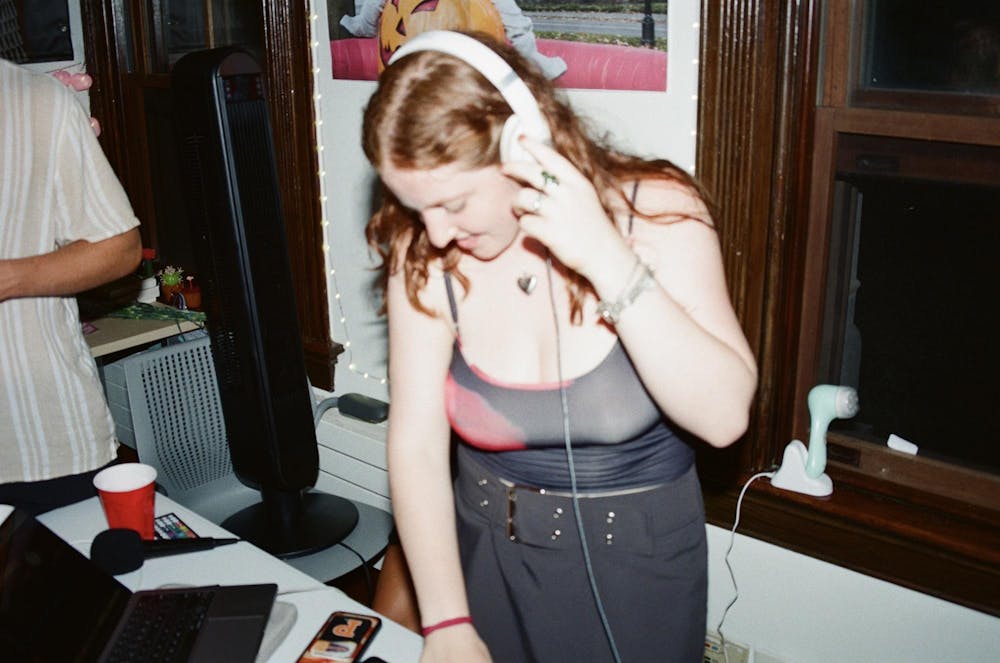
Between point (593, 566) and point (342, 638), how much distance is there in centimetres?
37

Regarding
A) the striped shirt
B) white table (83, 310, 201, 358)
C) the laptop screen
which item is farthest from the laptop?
white table (83, 310, 201, 358)

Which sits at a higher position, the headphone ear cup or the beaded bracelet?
the headphone ear cup

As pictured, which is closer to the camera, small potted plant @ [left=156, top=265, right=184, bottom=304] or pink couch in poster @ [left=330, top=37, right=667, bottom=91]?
pink couch in poster @ [left=330, top=37, right=667, bottom=91]

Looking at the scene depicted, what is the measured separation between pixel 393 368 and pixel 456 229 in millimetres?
253

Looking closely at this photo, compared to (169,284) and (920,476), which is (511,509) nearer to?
(920,476)

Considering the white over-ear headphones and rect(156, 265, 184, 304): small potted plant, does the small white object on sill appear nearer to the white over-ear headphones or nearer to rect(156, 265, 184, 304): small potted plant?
the white over-ear headphones

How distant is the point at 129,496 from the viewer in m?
1.56

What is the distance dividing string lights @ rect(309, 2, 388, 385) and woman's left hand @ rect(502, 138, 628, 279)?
1.57 metres

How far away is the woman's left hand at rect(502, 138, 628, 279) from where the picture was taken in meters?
1.02

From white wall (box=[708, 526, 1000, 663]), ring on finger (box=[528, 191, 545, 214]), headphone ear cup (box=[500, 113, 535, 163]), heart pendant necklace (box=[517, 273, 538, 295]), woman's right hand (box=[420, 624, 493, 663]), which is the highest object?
headphone ear cup (box=[500, 113, 535, 163])

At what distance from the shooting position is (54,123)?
1.75 metres

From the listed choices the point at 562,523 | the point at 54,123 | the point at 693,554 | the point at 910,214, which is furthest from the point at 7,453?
the point at 910,214

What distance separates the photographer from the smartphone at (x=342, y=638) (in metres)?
1.29

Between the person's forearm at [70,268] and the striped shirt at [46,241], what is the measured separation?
0.09ft
